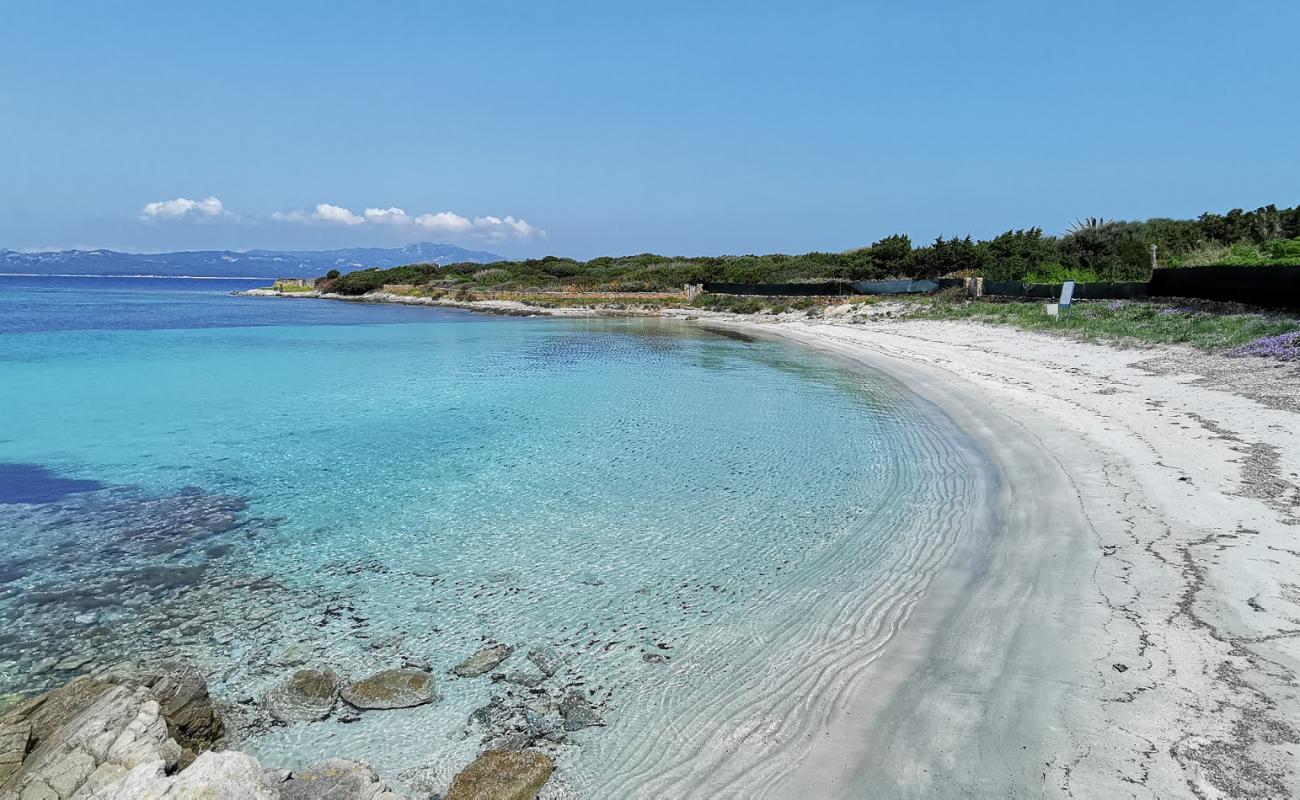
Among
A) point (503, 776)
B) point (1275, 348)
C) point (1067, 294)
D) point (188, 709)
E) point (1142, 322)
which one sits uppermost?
point (1067, 294)

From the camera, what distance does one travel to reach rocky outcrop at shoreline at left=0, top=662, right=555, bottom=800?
3.03 meters

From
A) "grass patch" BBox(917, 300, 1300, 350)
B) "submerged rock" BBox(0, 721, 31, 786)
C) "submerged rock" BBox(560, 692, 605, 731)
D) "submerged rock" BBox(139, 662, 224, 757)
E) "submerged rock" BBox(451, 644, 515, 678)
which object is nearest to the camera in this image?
"submerged rock" BBox(0, 721, 31, 786)

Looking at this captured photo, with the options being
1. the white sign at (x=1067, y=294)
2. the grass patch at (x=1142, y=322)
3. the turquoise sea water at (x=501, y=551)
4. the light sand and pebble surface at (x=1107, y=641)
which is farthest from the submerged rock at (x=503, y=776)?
the white sign at (x=1067, y=294)

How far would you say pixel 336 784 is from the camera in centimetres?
352

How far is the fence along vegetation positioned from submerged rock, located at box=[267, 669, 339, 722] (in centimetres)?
2753

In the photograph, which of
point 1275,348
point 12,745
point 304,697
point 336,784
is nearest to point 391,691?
point 304,697

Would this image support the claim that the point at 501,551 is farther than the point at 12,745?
Yes

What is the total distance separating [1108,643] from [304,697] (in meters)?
5.45

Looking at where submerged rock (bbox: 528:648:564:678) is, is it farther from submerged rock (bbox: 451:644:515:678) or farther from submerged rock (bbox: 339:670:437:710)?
submerged rock (bbox: 339:670:437:710)

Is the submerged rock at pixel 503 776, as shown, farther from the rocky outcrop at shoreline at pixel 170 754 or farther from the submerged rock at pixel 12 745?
the submerged rock at pixel 12 745

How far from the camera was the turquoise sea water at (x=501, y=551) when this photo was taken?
178 inches

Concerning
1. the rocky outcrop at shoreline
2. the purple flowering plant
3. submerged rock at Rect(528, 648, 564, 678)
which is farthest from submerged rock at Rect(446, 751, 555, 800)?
the purple flowering plant

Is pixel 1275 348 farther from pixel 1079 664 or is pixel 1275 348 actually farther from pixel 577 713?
pixel 577 713

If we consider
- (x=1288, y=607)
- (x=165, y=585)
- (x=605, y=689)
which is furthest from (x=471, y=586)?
(x=1288, y=607)
